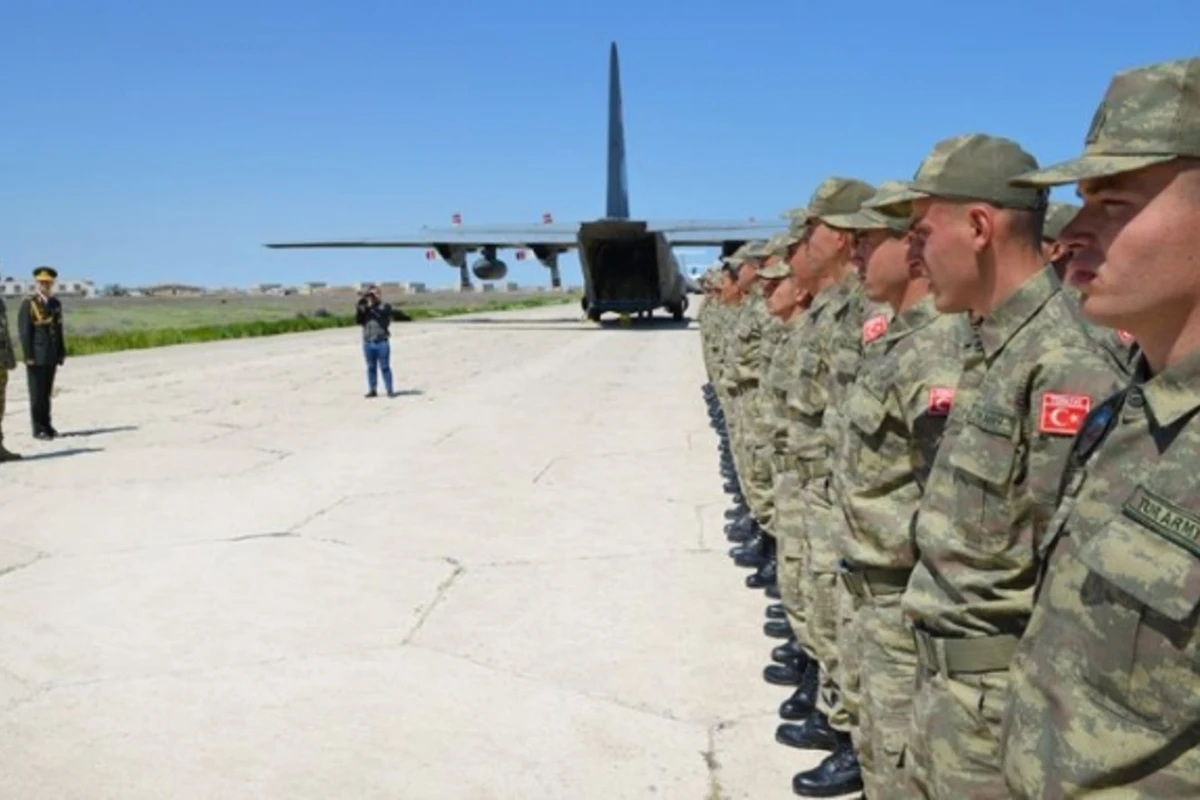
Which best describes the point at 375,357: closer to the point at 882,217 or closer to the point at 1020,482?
the point at 882,217

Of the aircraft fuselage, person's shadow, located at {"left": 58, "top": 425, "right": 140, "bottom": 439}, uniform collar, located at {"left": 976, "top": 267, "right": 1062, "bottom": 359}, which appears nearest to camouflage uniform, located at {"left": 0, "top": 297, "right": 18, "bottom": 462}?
person's shadow, located at {"left": 58, "top": 425, "right": 140, "bottom": 439}

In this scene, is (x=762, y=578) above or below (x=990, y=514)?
below

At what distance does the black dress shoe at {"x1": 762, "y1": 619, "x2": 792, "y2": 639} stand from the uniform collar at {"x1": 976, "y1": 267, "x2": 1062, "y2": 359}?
9.80ft

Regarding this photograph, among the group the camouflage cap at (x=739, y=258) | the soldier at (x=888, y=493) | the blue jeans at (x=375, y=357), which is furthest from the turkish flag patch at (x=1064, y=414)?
the blue jeans at (x=375, y=357)

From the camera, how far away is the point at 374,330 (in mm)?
14773

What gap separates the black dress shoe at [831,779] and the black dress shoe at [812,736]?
240 millimetres

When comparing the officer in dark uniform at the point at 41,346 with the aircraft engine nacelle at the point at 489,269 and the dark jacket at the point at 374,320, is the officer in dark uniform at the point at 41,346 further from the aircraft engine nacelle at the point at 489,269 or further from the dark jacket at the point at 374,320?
the aircraft engine nacelle at the point at 489,269

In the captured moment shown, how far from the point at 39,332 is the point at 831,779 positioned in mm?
10405

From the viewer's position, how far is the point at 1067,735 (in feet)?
5.09

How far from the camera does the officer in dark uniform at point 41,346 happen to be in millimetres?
11422

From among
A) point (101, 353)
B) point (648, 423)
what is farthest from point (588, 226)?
point (648, 423)

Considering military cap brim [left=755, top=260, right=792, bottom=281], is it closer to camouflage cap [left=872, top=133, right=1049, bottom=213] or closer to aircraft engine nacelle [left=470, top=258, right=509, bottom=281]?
camouflage cap [left=872, top=133, right=1049, bottom=213]

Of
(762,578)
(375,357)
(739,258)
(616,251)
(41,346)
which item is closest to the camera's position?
(762,578)

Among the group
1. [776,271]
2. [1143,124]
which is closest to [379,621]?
[776,271]
